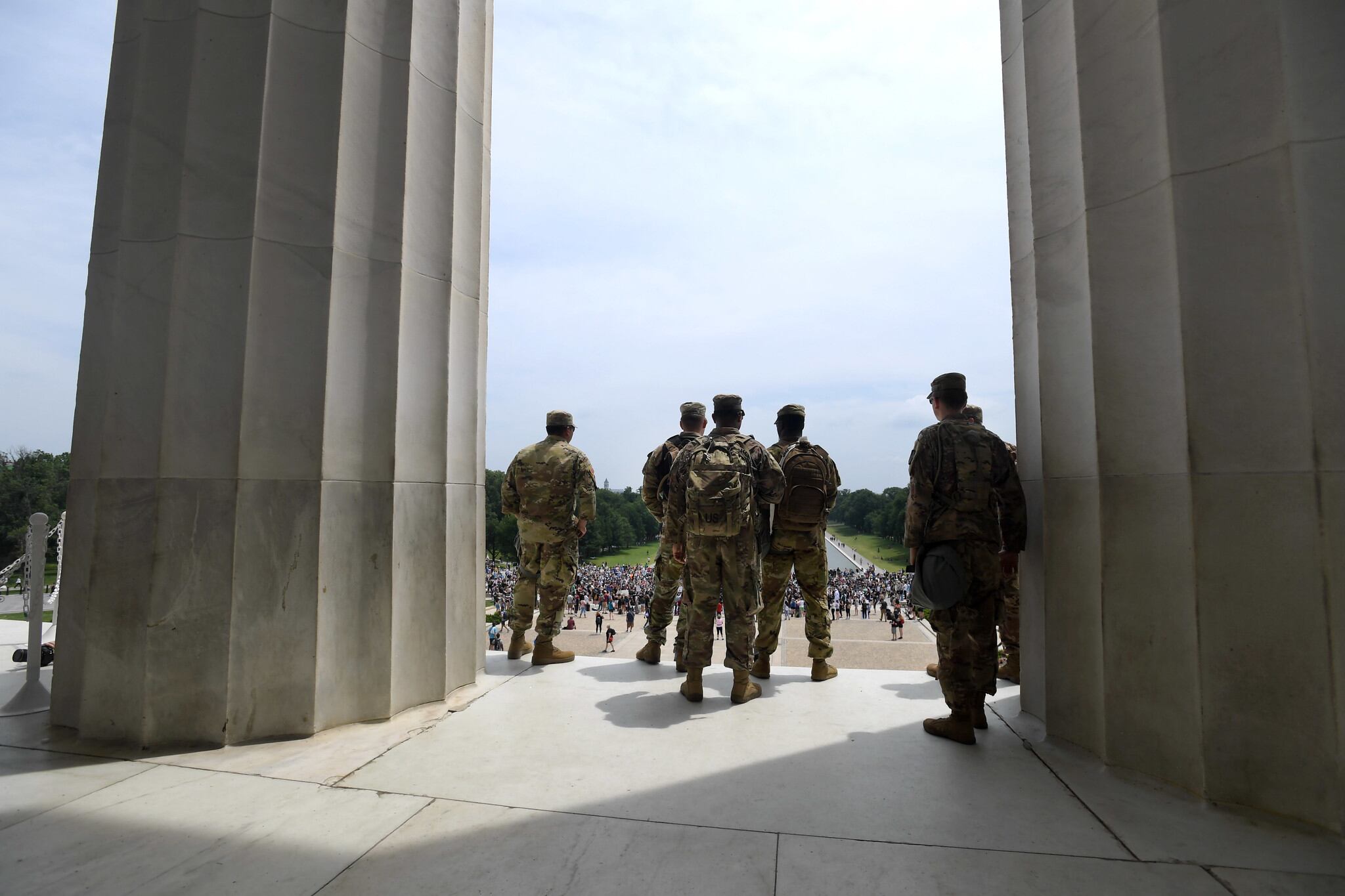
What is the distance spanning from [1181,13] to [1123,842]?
416cm

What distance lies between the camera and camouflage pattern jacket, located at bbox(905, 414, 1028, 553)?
13.7ft

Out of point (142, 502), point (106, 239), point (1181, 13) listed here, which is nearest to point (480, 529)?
point (142, 502)

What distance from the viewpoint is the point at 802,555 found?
5852 mm

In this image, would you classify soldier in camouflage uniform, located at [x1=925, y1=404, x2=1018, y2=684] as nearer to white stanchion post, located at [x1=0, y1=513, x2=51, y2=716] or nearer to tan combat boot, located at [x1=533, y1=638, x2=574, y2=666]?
tan combat boot, located at [x1=533, y1=638, x2=574, y2=666]

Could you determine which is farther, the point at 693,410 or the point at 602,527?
the point at 602,527

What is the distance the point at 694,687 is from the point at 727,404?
2.30m

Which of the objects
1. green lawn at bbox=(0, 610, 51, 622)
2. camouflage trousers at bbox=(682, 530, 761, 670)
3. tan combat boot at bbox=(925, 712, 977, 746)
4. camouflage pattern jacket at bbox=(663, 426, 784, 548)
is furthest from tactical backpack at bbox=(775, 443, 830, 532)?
green lawn at bbox=(0, 610, 51, 622)

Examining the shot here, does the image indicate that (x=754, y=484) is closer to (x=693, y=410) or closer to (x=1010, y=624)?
(x=693, y=410)

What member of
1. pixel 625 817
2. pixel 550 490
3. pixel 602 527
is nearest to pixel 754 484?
pixel 550 490

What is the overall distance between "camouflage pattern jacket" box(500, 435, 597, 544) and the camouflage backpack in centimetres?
148

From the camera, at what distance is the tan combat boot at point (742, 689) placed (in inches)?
196

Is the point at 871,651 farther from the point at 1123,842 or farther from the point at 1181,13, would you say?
the point at 1181,13

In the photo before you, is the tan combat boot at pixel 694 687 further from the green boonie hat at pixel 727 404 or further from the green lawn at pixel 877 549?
the green lawn at pixel 877 549

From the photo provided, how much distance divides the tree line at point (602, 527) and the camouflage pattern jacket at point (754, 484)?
44.9 meters
